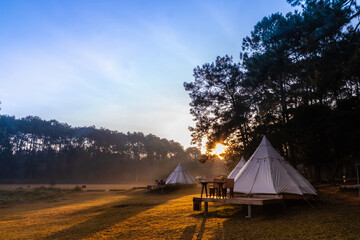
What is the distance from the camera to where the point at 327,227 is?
677 cm

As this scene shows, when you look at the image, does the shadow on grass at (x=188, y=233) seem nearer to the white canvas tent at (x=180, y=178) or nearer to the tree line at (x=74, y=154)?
the white canvas tent at (x=180, y=178)

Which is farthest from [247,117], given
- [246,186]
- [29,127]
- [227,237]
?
[29,127]

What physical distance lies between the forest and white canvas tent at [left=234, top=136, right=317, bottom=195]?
3915 millimetres

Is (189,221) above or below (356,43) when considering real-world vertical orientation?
below

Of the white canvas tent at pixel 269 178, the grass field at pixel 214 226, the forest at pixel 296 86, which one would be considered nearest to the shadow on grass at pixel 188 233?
the grass field at pixel 214 226

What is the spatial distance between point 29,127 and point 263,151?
67470 mm

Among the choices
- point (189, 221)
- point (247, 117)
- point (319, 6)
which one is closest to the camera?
point (189, 221)

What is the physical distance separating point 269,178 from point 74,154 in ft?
211

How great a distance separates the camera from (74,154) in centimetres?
6638

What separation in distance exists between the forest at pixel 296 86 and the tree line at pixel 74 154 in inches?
1584

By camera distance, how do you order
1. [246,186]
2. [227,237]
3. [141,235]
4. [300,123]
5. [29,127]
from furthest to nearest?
1. [29,127]
2. [300,123]
3. [246,186]
4. [141,235]
5. [227,237]

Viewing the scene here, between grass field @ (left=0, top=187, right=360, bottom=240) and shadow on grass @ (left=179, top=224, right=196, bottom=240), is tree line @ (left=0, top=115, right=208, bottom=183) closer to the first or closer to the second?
grass field @ (left=0, top=187, right=360, bottom=240)

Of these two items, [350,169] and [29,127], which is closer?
[350,169]

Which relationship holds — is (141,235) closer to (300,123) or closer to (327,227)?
(327,227)
